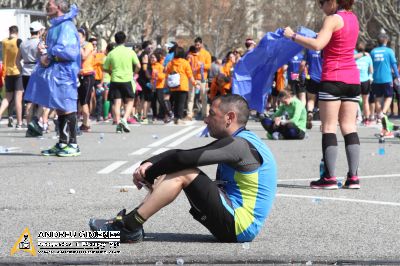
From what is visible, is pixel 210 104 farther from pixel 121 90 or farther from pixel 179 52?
pixel 179 52

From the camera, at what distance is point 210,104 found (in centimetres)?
1086

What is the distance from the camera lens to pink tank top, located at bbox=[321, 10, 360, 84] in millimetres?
10961

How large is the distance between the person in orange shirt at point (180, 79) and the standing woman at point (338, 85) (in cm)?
1458

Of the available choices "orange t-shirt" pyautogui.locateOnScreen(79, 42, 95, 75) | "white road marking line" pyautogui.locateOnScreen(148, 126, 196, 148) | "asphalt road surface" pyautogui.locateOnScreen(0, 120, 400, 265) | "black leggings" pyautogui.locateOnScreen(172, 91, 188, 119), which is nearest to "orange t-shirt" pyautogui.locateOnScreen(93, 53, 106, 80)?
"black leggings" pyautogui.locateOnScreen(172, 91, 188, 119)

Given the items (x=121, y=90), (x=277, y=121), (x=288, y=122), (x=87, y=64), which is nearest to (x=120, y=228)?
(x=288, y=122)

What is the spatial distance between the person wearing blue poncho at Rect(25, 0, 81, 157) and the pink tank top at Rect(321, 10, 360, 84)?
445cm

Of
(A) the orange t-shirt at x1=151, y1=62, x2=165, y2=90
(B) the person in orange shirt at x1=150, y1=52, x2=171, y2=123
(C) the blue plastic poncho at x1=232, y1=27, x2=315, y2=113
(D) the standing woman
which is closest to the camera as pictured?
(D) the standing woman

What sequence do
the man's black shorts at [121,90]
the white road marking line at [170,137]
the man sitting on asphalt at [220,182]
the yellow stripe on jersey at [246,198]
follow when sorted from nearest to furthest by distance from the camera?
the man sitting on asphalt at [220,182] < the yellow stripe on jersey at [246,198] < the white road marking line at [170,137] < the man's black shorts at [121,90]

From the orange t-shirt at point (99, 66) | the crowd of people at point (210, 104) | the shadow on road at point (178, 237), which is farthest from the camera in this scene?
the orange t-shirt at point (99, 66)

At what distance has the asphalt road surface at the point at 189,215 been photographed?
7.04 m

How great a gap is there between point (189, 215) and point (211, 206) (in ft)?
5.49

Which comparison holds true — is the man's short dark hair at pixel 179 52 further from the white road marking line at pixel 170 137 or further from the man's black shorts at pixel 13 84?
the man's black shorts at pixel 13 84

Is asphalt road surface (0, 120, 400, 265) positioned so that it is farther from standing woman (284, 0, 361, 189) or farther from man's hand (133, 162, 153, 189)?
man's hand (133, 162, 153, 189)

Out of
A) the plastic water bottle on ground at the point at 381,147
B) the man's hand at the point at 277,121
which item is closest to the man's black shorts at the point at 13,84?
the man's hand at the point at 277,121
